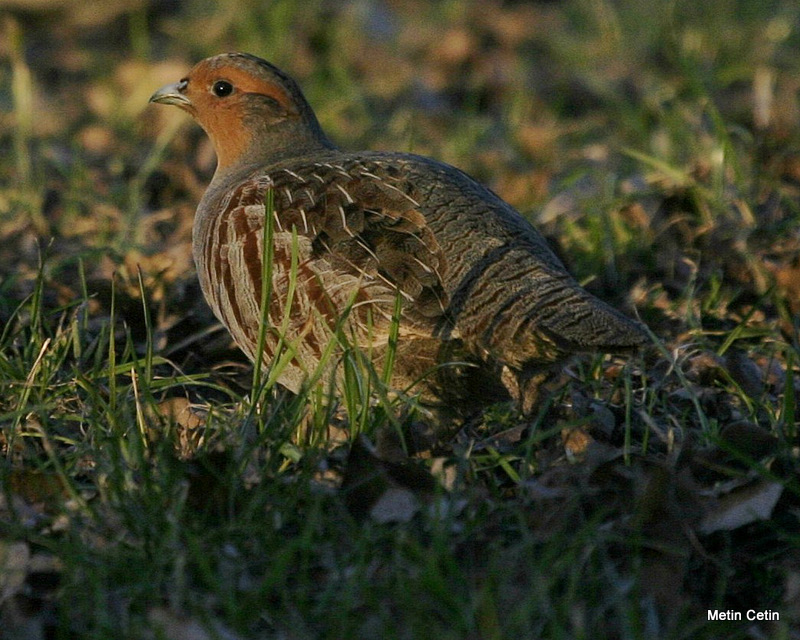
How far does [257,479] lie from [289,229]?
1112 millimetres

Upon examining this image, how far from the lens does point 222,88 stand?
16.8ft

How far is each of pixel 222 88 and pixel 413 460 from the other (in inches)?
96.2

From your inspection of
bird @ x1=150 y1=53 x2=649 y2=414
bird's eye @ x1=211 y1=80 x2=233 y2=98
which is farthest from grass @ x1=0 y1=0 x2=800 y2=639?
bird's eye @ x1=211 y1=80 x2=233 y2=98

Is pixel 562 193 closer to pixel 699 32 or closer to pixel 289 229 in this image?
pixel 289 229

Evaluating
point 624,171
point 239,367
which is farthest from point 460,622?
point 624,171

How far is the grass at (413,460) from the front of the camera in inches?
111

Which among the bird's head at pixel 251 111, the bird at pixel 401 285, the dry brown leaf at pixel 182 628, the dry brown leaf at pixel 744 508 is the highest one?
the bird's head at pixel 251 111

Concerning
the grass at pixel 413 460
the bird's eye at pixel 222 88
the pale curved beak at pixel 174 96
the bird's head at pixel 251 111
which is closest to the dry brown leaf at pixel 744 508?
the grass at pixel 413 460

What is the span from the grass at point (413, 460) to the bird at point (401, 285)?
18cm

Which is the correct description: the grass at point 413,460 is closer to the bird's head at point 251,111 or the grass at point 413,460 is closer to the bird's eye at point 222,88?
the bird's head at point 251,111

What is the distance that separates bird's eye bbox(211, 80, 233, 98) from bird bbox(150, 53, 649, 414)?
2.81ft

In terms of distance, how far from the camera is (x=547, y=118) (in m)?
8.37

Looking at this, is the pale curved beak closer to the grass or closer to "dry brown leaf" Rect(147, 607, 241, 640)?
the grass

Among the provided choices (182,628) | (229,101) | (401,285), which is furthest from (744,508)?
(229,101)
